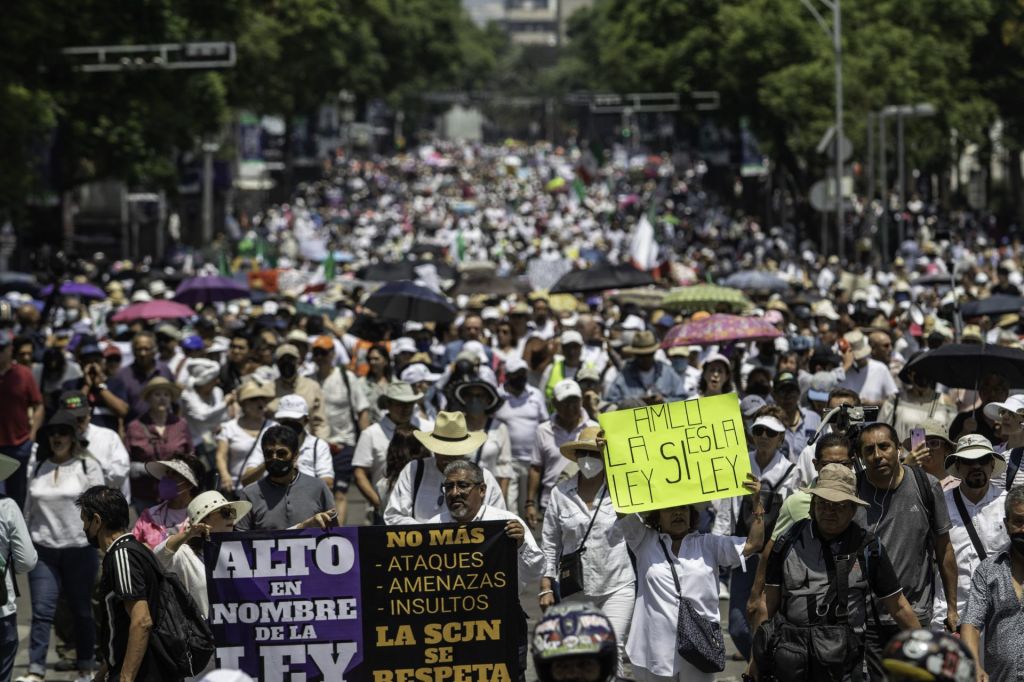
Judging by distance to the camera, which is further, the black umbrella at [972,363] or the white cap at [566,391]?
the white cap at [566,391]

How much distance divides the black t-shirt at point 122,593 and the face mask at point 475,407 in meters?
4.30

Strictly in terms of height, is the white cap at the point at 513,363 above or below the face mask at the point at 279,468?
below

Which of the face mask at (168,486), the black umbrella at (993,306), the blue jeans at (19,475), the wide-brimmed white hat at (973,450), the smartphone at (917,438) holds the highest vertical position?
the wide-brimmed white hat at (973,450)

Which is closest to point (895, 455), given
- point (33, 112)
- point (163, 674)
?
point (163, 674)

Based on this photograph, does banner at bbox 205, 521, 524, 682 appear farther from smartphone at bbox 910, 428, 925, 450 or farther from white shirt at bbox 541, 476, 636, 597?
smartphone at bbox 910, 428, 925, 450

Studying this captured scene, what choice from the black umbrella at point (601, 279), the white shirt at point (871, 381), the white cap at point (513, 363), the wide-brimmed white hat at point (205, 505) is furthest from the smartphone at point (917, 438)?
the black umbrella at point (601, 279)

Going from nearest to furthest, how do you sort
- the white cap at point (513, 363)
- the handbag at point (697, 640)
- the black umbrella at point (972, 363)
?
1. the handbag at point (697, 640)
2. the black umbrella at point (972, 363)
3. the white cap at point (513, 363)

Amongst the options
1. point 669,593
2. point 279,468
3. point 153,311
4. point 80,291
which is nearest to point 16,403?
point 279,468

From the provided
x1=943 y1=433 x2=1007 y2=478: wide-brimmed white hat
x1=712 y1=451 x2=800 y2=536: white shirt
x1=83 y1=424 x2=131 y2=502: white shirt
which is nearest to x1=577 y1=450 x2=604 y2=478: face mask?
x1=712 y1=451 x2=800 y2=536: white shirt

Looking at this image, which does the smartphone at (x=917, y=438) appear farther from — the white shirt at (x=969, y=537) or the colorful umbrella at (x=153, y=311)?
the colorful umbrella at (x=153, y=311)

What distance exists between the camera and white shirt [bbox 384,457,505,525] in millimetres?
8938

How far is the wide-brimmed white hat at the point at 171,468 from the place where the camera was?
8750mm

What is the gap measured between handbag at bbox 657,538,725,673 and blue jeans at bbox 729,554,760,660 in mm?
2141

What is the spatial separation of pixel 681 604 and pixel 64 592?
4.07 metres
